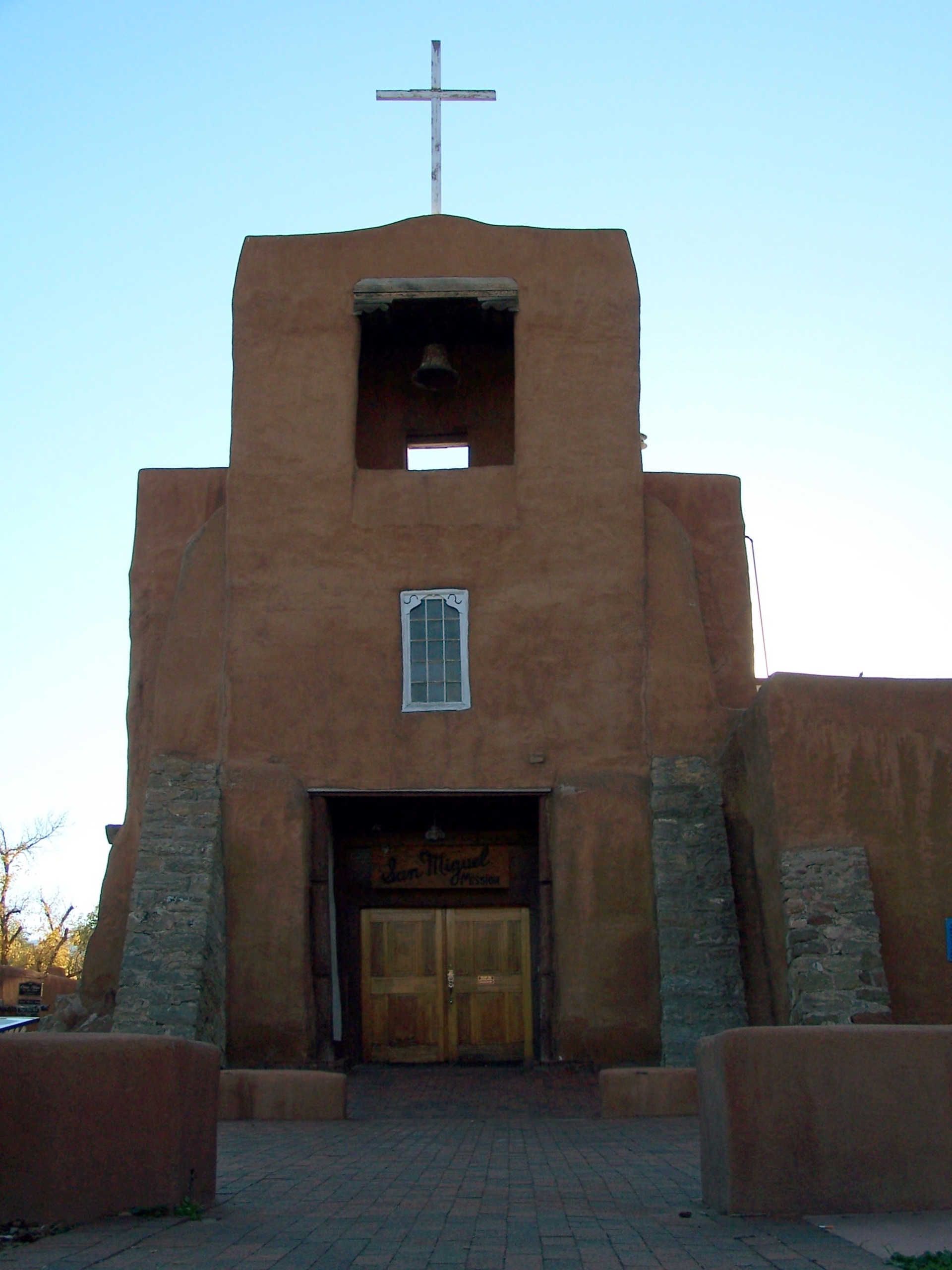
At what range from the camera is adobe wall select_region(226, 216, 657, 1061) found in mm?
14477

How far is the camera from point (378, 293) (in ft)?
52.7

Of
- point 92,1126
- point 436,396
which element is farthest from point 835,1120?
point 436,396

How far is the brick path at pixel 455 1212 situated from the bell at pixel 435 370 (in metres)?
8.76

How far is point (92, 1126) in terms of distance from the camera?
20.6ft

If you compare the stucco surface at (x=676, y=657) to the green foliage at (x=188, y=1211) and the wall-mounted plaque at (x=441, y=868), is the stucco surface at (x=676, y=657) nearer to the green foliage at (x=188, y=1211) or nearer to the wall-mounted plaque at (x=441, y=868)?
the wall-mounted plaque at (x=441, y=868)

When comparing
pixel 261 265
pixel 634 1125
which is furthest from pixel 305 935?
pixel 261 265

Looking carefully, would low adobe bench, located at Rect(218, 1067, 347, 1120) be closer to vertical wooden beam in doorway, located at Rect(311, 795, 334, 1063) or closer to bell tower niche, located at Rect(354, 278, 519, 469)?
vertical wooden beam in doorway, located at Rect(311, 795, 334, 1063)

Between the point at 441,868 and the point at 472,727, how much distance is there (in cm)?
241

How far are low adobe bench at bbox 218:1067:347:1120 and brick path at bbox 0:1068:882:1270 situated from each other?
0.29m

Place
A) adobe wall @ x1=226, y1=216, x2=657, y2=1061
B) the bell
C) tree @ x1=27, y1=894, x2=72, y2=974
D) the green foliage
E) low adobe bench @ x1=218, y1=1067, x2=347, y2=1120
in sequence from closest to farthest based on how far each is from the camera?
the green foliage → low adobe bench @ x1=218, y1=1067, x2=347, y2=1120 → adobe wall @ x1=226, y1=216, x2=657, y2=1061 → the bell → tree @ x1=27, y1=894, x2=72, y2=974

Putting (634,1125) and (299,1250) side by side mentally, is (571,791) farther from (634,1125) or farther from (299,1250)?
(299,1250)

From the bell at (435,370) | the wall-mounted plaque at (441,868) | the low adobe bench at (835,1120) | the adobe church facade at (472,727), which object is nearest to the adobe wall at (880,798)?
the adobe church facade at (472,727)

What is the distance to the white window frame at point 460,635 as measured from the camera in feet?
49.3

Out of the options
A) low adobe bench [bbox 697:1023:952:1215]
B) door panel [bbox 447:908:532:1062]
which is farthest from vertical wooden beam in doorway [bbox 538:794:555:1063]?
low adobe bench [bbox 697:1023:952:1215]
